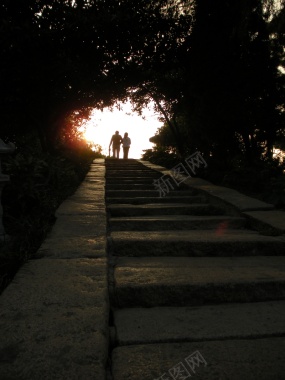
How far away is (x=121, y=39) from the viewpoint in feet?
29.6

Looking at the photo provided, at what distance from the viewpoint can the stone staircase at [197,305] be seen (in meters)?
1.53

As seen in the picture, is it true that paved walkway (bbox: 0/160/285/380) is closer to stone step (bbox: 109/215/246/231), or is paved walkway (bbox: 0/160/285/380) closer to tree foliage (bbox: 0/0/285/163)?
stone step (bbox: 109/215/246/231)

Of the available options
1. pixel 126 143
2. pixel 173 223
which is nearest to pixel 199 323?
pixel 173 223

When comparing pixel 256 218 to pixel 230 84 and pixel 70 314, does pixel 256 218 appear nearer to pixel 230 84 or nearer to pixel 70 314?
pixel 70 314

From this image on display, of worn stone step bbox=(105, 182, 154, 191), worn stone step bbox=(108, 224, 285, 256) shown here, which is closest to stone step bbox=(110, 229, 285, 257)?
worn stone step bbox=(108, 224, 285, 256)

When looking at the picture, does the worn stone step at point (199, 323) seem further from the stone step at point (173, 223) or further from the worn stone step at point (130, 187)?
the worn stone step at point (130, 187)

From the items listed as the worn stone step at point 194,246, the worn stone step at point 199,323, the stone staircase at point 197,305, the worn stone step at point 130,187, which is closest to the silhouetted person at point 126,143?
the worn stone step at point 130,187

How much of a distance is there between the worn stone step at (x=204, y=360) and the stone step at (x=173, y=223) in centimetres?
218

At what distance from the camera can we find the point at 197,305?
2189mm

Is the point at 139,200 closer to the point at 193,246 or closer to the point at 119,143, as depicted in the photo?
the point at 193,246

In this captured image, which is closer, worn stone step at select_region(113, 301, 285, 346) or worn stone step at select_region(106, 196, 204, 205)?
worn stone step at select_region(113, 301, 285, 346)

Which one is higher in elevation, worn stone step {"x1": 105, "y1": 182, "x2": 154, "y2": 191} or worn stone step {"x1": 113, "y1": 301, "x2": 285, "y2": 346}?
worn stone step {"x1": 105, "y1": 182, "x2": 154, "y2": 191}

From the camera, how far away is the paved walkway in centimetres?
145

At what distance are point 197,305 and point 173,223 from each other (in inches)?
68.8
